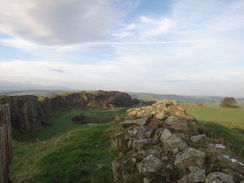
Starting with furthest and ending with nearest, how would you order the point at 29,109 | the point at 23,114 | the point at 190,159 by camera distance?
1. the point at 29,109
2. the point at 23,114
3. the point at 190,159

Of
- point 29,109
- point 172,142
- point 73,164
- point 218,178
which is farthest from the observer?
point 29,109

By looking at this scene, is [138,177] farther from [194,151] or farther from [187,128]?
[187,128]

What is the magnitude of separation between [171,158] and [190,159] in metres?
0.79

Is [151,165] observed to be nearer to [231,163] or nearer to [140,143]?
[140,143]

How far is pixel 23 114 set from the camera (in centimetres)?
3083

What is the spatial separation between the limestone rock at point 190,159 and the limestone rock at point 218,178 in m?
0.68

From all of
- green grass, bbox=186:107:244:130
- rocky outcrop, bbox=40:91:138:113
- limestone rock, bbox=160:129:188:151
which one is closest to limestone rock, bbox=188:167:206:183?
limestone rock, bbox=160:129:188:151

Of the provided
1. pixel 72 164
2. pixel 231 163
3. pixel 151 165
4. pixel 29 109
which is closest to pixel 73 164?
pixel 72 164

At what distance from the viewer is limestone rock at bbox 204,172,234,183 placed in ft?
17.0

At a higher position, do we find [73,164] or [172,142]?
[172,142]

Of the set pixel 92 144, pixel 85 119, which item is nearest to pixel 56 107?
pixel 85 119

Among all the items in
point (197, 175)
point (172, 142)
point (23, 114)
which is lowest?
point (23, 114)

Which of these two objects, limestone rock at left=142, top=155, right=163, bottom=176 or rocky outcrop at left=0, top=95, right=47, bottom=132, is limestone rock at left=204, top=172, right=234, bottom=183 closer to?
limestone rock at left=142, top=155, right=163, bottom=176

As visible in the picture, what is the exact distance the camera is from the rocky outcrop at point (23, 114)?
28.8 metres
